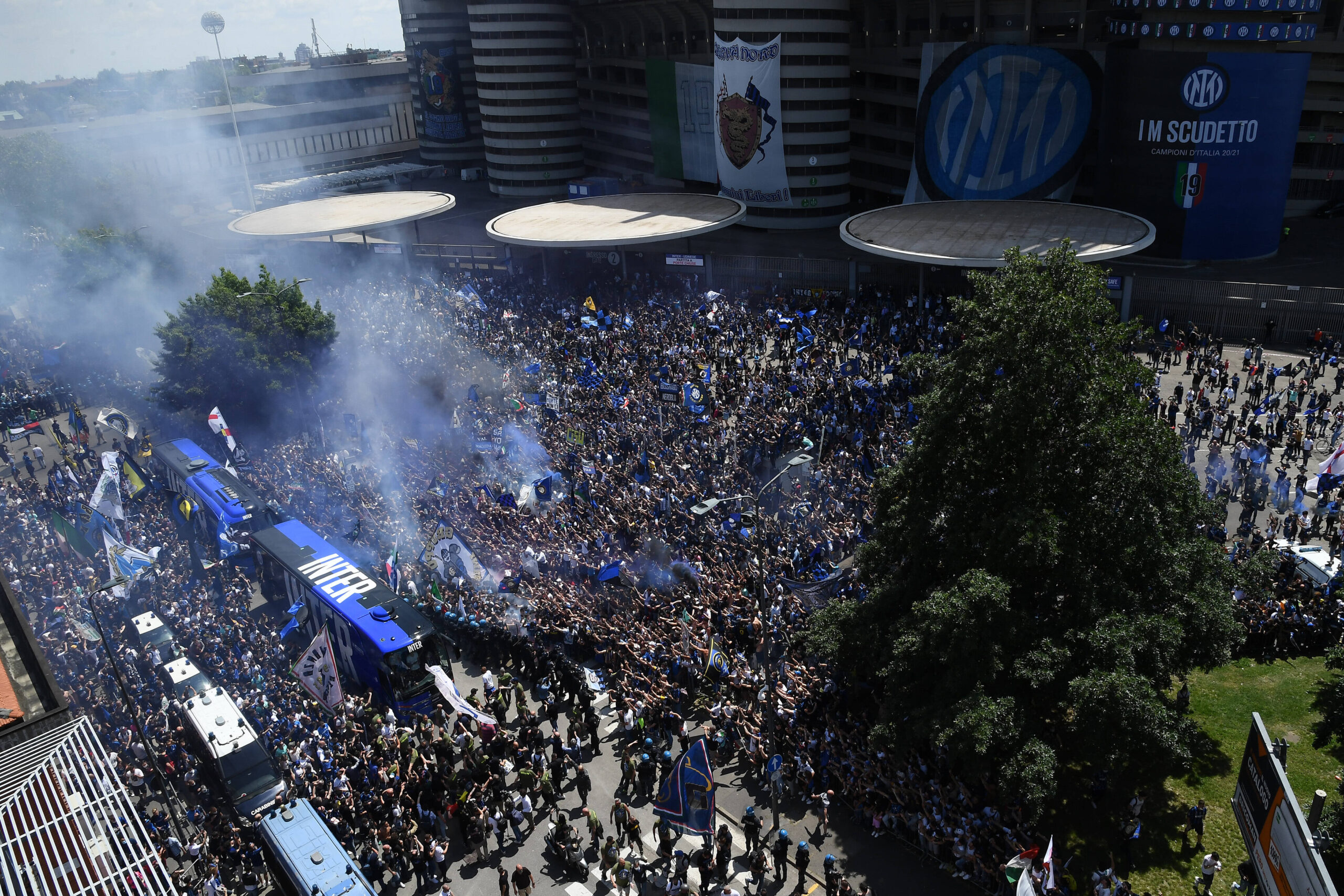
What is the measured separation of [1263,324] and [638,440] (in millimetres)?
25580

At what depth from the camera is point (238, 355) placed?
129 ft

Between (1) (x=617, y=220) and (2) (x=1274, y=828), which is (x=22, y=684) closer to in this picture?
(2) (x=1274, y=828)

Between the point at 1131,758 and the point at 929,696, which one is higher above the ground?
the point at 929,696

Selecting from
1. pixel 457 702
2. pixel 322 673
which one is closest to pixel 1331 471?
pixel 457 702

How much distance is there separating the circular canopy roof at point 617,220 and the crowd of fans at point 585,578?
34.4 feet

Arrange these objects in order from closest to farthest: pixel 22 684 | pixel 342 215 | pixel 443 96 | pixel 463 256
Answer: pixel 22 684 < pixel 463 256 < pixel 342 215 < pixel 443 96

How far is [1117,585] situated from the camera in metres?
16.2

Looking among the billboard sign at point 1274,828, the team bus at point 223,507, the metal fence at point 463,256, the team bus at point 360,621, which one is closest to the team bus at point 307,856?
the team bus at point 360,621

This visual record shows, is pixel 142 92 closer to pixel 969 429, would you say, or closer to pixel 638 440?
pixel 638 440

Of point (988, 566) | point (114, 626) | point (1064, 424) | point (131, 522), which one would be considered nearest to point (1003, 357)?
point (1064, 424)

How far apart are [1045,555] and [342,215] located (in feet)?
186

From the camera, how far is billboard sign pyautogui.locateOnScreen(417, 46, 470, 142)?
284ft

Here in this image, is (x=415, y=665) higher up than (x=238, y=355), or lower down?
lower down

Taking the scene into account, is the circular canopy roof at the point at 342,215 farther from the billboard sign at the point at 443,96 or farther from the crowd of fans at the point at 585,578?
the billboard sign at the point at 443,96
